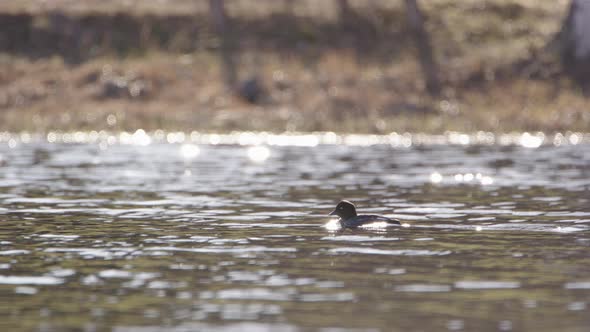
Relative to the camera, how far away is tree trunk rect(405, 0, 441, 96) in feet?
194

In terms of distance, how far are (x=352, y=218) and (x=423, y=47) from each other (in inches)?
1702

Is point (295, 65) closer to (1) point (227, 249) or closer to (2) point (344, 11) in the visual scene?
(2) point (344, 11)

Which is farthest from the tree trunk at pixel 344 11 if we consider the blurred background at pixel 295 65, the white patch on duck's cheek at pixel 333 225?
the white patch on duck's cheek at pixel 333 225

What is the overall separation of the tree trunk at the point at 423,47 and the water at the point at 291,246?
772 inches

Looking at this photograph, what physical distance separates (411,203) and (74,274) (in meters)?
11.5

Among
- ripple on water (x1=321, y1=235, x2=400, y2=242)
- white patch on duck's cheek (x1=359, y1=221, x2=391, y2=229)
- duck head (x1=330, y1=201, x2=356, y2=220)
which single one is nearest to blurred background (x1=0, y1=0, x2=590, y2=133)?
duck head (x1=330, y1=201, x2=356, y2=220)

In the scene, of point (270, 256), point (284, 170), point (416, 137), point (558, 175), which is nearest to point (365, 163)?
point (284, 170)

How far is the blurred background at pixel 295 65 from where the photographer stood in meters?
54.7

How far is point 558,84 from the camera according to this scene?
58.7 metres

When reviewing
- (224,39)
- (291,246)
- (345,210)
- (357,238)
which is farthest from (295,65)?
(291,246)

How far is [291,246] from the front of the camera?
19266 millimetres

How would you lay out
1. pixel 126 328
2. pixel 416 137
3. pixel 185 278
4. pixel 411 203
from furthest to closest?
pixel 416 137, pixel 411 203, pixel 185 278, pixel 126 328

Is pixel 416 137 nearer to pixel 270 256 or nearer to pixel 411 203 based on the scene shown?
pixel 411 203

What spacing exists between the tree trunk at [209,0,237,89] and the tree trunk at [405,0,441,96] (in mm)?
8851
